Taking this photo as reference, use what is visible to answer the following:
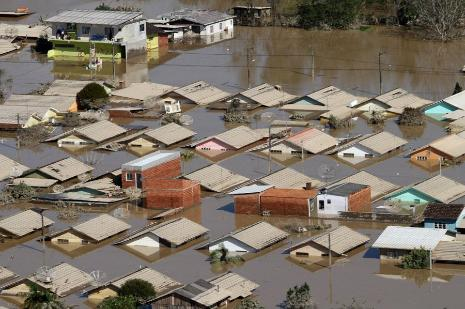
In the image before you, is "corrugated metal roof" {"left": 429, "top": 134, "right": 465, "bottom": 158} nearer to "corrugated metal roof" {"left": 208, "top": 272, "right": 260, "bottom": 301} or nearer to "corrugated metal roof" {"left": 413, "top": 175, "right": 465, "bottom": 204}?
"corrugated metal roof" {"left": 413, "top": 175, "right": 465, "bottom": 204}

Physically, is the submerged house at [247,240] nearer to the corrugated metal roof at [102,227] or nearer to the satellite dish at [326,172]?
the corrugated metal roof at [102,227]

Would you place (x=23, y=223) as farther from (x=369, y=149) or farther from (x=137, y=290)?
(x=369, y=149)

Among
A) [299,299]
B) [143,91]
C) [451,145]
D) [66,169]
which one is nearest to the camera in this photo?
[299,299]

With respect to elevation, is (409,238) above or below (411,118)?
above

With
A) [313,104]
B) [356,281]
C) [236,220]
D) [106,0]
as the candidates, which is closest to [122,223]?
[236,220]

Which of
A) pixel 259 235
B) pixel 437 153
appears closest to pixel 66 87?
pixel 437 153

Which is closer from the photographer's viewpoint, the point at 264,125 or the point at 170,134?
the point at 170,134

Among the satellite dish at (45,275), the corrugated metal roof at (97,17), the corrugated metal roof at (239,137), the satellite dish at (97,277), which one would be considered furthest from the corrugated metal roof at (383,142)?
the corrugated metal roof at (97,17)
